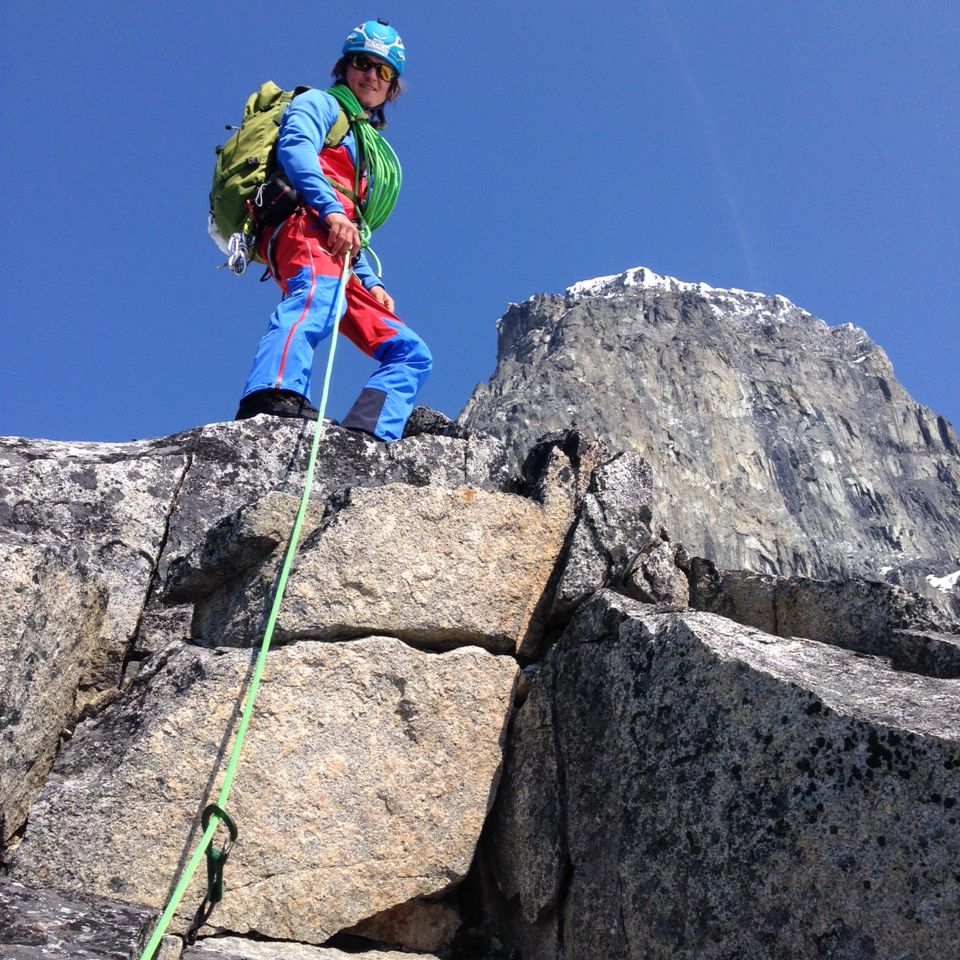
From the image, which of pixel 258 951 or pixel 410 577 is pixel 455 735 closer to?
pixel 410 577

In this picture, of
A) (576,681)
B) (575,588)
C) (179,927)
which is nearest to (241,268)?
(575,588)

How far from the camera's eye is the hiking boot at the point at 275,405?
24.1ft

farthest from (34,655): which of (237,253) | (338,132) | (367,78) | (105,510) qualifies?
(367,78)

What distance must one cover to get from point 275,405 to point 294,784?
3.03 m

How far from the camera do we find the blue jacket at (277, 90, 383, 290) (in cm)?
795

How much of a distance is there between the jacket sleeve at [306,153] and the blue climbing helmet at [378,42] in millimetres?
727

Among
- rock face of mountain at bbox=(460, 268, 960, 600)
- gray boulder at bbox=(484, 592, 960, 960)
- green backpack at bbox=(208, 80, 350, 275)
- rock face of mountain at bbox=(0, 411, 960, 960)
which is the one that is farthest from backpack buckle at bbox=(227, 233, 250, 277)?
rock face of mountain at bbox=(460, 268, 960, 600)

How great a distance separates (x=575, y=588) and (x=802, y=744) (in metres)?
1.73

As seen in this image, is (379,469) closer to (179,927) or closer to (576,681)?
(576,681)

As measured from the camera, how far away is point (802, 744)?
4.49m

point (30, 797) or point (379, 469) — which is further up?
point (379, 469)

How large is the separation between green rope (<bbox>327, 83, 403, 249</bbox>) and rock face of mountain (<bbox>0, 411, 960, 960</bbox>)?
11.1ft

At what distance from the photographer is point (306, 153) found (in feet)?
26.3

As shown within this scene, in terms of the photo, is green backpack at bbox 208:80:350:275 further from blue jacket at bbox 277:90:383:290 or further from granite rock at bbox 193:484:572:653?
granite rock at bbox 193:484:572:653
